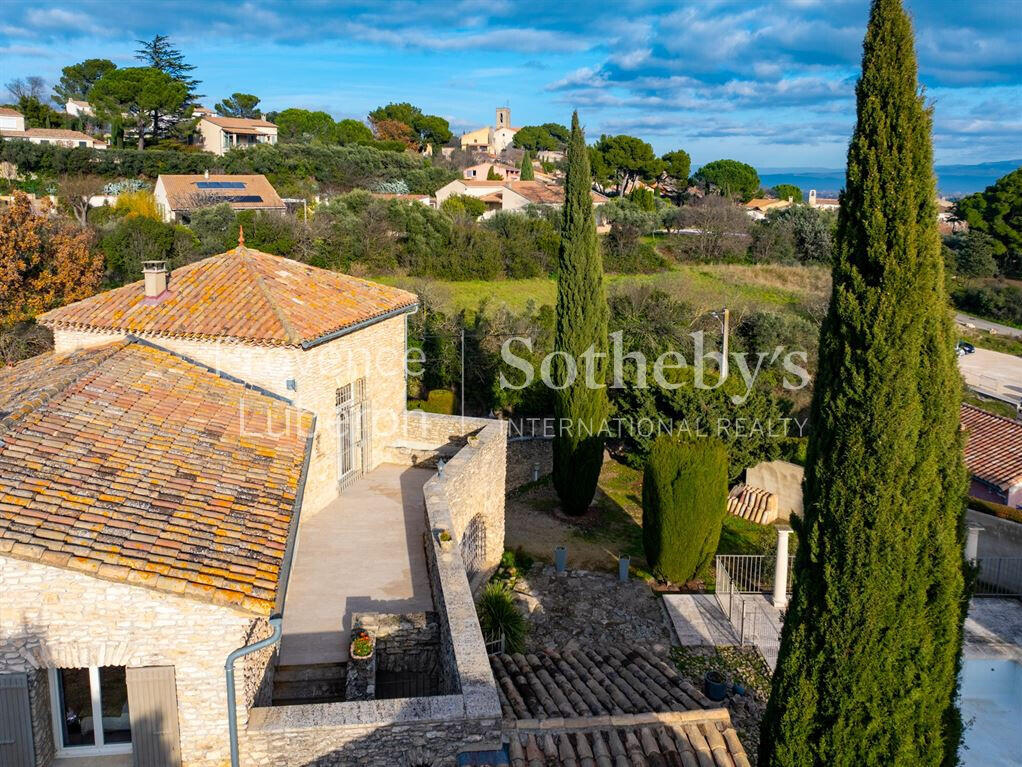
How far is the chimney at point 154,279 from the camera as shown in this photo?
12.7 metres

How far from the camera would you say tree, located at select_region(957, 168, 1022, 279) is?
159 ft

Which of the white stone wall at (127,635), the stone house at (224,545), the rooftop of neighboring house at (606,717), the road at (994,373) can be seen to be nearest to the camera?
the white stone wall at (127,635)

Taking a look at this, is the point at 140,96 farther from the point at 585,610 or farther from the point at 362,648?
the point at 362,648

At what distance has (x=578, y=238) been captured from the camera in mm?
19344

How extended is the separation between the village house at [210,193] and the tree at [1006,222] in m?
42.4

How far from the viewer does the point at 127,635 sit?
6430 mm

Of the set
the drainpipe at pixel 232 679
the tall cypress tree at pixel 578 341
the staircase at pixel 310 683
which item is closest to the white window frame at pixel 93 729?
the drainpipe at pixel 232 679

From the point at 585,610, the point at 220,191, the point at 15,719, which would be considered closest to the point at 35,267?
the point at 585,610

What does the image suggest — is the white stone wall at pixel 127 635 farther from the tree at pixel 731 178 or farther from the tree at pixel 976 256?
the tree at pixel 731 178

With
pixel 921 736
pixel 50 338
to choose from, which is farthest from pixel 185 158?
pixel 921 736

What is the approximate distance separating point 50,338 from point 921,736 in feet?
75.9

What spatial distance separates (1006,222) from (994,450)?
3520cm

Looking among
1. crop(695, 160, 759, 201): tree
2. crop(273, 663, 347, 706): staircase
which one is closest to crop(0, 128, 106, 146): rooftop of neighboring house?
crop(695, 160, 759, 201): tree

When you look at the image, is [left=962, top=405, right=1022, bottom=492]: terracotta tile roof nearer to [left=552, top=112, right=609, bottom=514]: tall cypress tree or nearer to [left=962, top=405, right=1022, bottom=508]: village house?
[left=962, top=405, right=1022, bottom=508]: village house
